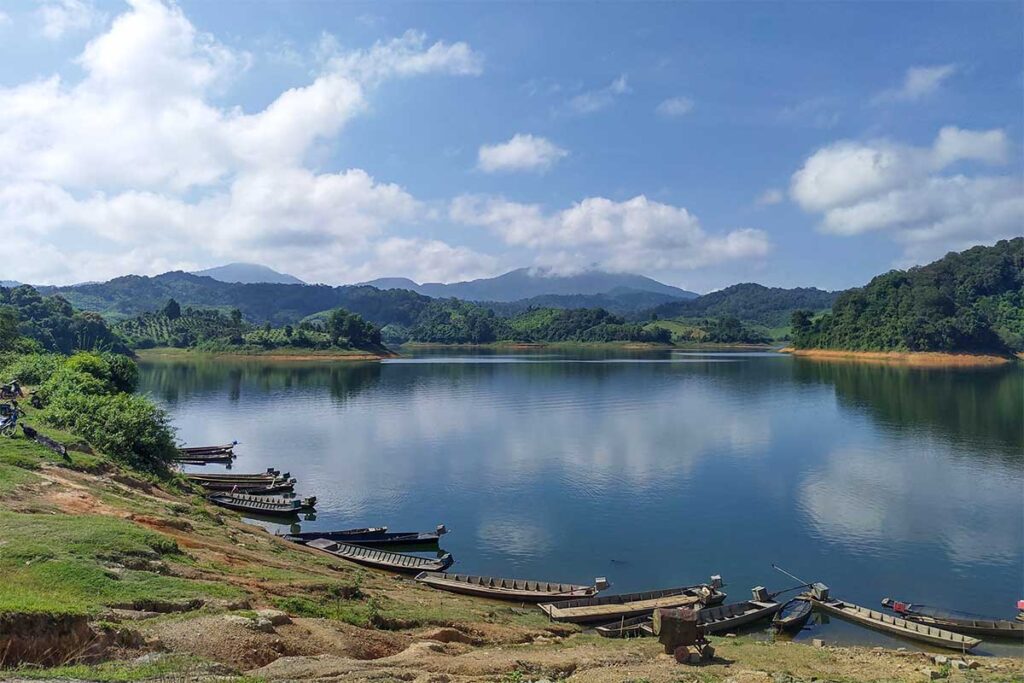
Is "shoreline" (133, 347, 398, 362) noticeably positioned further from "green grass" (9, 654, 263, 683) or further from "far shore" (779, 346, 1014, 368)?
"green grass" (9, 654, 263, 683)

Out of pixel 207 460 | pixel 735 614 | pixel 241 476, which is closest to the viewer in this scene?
pixel 735 614

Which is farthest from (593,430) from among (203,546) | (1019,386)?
(1019,386)

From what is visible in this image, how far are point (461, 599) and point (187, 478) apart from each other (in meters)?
22.7

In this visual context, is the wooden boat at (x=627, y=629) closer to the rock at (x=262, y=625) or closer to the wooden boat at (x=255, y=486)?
the rock at (x=262, y=625)

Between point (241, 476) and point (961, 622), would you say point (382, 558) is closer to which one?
point (241, 476)

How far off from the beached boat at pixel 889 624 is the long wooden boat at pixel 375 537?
51.1 ft

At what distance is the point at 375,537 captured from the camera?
28703 mm

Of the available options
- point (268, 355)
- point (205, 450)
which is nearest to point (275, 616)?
point (205, 450)

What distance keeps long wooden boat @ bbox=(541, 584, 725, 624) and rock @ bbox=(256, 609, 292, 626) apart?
9972 mm

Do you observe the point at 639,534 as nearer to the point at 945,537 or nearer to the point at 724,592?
the point at 724,592

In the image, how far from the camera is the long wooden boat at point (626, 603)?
20.7 m

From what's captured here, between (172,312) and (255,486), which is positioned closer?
(255,486)

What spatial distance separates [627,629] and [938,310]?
14220 cm

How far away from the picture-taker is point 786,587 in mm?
24891
